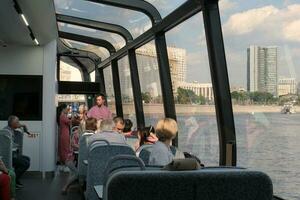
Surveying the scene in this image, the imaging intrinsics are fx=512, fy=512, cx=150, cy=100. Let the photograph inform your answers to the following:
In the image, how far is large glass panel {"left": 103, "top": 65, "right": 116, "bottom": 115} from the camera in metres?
13.3

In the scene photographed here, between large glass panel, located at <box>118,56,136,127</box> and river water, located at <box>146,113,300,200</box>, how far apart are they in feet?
15.3

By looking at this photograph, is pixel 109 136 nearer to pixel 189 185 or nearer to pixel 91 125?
pixel 91 125

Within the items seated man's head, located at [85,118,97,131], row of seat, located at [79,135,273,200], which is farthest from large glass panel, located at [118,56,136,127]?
row of seat, located at [79,135,273,200]

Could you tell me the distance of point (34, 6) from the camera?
6145 millimetres

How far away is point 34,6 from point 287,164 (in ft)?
11.6

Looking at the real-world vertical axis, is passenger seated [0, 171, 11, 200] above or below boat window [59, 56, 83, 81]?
below

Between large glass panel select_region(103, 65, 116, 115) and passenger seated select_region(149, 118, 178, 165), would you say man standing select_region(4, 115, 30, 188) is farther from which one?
large glass panel select_region(103, 65, 116, 115)

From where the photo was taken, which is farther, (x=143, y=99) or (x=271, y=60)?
(x=143, y=99)

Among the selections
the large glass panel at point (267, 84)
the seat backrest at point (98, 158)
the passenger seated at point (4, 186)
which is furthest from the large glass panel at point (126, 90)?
the large glass panel at point (267, 84)

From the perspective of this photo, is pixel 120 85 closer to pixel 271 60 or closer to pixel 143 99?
pixel 143 99

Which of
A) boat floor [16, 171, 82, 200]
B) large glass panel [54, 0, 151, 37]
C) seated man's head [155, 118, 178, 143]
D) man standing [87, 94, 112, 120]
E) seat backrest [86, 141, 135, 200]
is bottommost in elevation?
boat floor [16, 171, 82, 200]

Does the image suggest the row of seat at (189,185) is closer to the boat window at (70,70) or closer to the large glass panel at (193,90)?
the large glass panel at (193,90)

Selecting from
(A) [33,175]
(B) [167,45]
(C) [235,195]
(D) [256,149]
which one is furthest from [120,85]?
(C) [235,195]

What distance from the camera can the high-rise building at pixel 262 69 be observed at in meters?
4.61
